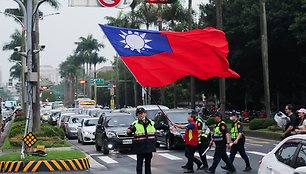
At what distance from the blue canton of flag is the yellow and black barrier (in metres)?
4.21

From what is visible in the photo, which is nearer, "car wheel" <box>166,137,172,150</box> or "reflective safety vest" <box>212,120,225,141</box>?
"reflective safety vest" <box>212,120,225,141</box>

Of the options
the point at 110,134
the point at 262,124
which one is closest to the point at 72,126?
the point at 262,124

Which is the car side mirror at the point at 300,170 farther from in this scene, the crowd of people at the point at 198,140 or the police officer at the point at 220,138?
the police officer at the point at 220,138

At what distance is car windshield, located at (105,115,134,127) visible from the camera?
991 inches

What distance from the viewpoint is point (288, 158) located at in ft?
29.9

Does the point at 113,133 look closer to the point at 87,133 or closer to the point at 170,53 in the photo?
the point at 87,133

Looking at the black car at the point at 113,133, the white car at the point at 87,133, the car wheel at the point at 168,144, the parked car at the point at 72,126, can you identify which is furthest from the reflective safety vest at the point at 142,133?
the parked car at the point at 72,126

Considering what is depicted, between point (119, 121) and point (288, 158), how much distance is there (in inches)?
659

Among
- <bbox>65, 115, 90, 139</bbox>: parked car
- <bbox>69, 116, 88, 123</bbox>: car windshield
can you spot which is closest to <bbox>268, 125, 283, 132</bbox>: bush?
<bbox>65, 115, 90, 139</bbox>: parked car

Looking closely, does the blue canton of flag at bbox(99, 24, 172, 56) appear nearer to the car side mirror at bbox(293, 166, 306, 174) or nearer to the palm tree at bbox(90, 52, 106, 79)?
the car side mirror at bbox(293, 166, 306, 174)

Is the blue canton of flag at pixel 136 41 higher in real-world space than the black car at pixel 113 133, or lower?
higher

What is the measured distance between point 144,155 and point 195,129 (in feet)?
11.3

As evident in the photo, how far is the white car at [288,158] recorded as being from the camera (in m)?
8.68

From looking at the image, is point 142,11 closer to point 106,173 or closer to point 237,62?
point 237,62
